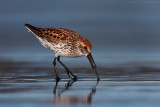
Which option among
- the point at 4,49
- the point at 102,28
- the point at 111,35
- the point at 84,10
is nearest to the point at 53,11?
the point at 84,10

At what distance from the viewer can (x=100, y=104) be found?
7055mm

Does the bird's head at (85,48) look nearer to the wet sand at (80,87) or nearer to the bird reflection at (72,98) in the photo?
the wet sand at (80,87)

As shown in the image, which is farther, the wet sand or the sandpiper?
the sandpiper

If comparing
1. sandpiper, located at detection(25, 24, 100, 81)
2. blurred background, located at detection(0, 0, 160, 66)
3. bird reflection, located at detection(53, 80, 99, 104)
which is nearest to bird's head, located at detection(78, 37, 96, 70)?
sandpiper, located at detection(25, 24, 100, 81)

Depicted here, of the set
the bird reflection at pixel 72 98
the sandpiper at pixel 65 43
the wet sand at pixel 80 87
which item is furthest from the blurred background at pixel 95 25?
the bird reflection at pixel 72 98

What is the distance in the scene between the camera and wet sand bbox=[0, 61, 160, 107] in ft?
23.9

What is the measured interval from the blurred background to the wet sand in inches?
70.3

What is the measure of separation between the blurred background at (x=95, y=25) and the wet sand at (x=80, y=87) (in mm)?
1785

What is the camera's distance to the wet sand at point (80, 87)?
286 inches

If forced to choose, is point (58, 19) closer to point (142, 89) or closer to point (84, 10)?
point (84, 10)

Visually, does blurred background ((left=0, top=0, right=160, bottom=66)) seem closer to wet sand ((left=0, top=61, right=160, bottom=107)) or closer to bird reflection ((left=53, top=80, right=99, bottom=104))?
wet sand ((left=0, top=61, right=160, bottom=107))

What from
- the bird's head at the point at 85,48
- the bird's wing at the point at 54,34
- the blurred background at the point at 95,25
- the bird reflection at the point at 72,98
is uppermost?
the bird reflection at the point at 72,98

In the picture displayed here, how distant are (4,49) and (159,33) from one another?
6.21 m

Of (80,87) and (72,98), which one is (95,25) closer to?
(80,87)
